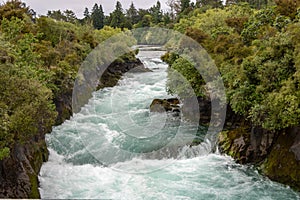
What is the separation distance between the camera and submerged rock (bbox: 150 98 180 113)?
59.0 ft

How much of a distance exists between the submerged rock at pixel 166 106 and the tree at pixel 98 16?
43218mm

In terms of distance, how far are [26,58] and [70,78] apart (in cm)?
503

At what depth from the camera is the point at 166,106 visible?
18156 millimetres

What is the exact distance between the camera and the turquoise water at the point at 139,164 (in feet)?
34.9

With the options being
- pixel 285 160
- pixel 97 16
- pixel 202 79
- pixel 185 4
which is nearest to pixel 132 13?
pixel 97 16

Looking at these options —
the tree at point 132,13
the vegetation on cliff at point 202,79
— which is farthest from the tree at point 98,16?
the vegetation on cliff at point 202,79

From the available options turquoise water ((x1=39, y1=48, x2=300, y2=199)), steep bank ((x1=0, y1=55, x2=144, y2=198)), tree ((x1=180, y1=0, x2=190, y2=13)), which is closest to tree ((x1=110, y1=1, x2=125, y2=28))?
tree ((x1=180, y1=0, x2=190, y2=13))

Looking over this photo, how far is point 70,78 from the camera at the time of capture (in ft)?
60.0

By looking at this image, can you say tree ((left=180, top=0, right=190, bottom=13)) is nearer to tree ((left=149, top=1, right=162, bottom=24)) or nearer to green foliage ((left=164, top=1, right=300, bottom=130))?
tree ((left=149, top=1, right=162, bottom=24))

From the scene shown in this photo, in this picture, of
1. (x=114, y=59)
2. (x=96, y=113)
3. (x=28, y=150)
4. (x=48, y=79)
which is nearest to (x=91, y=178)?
(x=28, y=150)

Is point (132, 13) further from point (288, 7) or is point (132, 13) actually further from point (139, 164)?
point (139, 164)

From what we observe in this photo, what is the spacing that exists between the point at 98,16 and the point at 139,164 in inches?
1995

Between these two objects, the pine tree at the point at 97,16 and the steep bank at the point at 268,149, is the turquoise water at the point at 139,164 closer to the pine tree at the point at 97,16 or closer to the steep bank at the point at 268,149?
the steep bank at the point at 268,149

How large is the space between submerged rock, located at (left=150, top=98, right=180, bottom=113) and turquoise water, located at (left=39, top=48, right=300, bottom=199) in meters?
0.33
